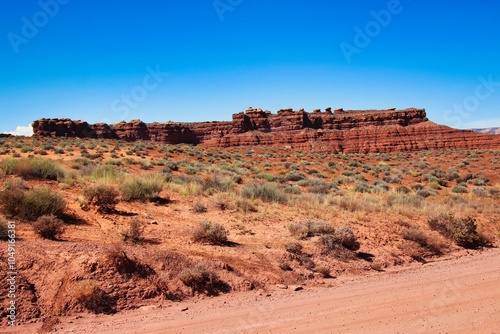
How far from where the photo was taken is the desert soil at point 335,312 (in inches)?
206

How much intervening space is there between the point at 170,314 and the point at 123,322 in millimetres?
732

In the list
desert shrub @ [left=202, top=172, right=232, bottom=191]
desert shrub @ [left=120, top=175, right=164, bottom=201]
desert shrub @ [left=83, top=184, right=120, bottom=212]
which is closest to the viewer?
desert shrub @ [left=83, top=184, right=120, bottom=212]

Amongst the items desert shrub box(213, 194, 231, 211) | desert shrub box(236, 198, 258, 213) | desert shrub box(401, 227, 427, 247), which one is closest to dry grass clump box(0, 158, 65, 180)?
desert shrub box(213, 194, 231, 211)

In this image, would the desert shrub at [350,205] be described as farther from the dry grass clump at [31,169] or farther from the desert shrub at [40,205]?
the dry grass clump at [31,169]

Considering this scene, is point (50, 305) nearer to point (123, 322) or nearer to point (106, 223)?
point (123, 322)

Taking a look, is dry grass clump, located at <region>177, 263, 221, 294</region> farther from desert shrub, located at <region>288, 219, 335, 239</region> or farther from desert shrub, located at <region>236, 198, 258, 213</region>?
desert shrub, located at <region>236, 198, 258, 213</region>

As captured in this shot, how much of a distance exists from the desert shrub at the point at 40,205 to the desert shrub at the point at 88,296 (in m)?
3.28

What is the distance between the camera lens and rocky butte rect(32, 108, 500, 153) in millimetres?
71000

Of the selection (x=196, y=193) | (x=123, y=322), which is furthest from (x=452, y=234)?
(x=123, y=322)

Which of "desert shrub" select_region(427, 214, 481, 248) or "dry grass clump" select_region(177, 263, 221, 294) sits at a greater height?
"dry grass clump" select_region(177, 263, 221, 294)

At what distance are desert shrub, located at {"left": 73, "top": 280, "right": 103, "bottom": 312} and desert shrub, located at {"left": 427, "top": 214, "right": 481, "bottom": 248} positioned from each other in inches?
408

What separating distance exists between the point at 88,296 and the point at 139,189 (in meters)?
6.66

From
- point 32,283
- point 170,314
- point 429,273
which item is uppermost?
point 32,283

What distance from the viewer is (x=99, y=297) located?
5.70 meters
